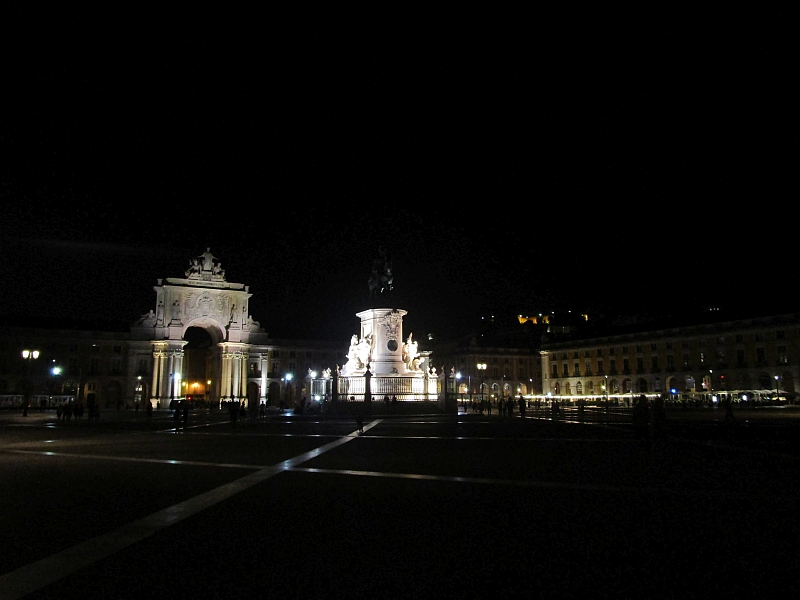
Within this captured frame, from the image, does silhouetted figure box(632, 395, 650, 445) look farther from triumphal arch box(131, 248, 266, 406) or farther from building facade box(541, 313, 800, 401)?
triumphal arch box(131, 248, 266, 406)

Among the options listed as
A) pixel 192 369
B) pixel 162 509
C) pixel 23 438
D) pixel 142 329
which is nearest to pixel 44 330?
pixel 142 329

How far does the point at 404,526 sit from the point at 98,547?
11.3 feet

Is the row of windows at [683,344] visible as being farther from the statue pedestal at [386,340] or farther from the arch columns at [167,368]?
the arch columns at [167,368]

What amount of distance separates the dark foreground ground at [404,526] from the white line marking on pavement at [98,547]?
3 centimetres

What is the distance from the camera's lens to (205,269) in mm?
82438

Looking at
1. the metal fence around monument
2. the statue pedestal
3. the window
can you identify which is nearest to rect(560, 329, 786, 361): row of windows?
the window

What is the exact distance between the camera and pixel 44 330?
75.2m

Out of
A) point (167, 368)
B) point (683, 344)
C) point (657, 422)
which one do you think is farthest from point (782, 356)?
point (167, 368)

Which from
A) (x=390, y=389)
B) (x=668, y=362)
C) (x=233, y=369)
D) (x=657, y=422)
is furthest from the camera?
(x=233, y=369)

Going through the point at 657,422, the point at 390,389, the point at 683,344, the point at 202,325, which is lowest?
the point at 657,422

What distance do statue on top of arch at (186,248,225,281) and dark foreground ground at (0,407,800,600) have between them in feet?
225

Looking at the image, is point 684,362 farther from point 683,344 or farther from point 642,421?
point 642,421

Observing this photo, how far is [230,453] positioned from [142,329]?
67728 mm

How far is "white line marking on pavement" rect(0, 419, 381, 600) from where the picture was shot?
558 cm
